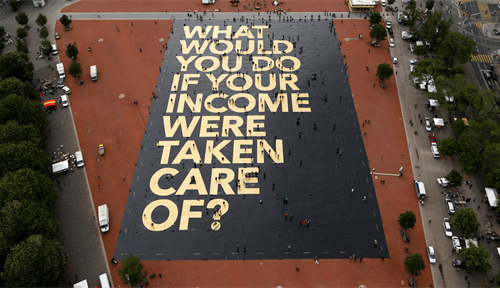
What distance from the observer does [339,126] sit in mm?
101438

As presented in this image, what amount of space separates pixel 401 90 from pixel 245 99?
46.5 meters

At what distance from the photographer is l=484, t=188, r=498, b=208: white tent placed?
82.1m

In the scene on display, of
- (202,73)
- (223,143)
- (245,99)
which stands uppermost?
(202,73)

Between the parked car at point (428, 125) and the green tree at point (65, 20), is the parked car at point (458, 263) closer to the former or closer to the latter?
the parked car at point (428, 125)

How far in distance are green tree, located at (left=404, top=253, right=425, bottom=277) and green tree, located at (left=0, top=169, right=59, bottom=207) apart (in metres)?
72.8

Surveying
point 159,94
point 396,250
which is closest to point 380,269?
point 396,250

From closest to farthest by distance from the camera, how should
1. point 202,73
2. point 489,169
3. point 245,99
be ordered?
point 489,169 → point 245,99 → point 202,73

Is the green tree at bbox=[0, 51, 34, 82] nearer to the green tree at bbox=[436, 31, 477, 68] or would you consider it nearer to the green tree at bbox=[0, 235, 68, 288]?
the green tree at bbox=[0, 235, 68, 288]

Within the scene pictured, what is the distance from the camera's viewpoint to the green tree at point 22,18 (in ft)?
429

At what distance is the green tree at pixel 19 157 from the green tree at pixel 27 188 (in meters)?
1.90

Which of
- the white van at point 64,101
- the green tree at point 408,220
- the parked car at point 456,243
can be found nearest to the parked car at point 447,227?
the parked car at point 456,243

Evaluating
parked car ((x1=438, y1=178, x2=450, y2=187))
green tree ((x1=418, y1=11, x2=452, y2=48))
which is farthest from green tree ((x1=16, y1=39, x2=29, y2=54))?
green tree ((x1=418, y1=11, x2=452, y2=48))

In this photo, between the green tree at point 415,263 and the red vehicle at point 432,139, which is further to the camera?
the red vehicle at point 432,139

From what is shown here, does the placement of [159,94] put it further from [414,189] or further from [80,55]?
[414,189]
